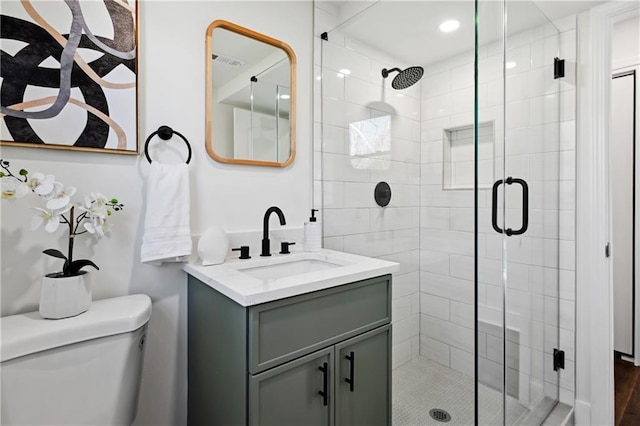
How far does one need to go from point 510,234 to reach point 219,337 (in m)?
1.29

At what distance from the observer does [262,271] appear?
54.9 inches

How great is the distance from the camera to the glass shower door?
1371 mm

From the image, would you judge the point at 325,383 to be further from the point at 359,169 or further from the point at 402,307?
the point at 359,169

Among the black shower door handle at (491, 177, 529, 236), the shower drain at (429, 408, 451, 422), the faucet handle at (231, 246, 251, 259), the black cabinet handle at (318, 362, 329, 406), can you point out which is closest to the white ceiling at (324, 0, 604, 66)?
the black shower door handle at (491, 177, 529, 236)

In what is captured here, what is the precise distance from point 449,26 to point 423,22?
0.44 ft

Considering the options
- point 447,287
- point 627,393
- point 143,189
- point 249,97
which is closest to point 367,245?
point 447,287

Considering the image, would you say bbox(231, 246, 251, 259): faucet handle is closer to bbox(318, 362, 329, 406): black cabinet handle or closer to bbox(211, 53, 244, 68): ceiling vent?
bbox(318, 362, 329, 406): black cabinet handle

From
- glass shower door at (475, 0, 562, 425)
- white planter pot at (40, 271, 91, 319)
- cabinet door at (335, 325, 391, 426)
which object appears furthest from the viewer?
glass shower door at (475, 0, 562, 425)

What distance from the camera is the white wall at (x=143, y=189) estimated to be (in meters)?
1.03

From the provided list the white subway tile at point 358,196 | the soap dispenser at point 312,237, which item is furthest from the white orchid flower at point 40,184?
the white subway tile at point 358,196

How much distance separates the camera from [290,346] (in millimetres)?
1001

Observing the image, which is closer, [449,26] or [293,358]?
[293,358]

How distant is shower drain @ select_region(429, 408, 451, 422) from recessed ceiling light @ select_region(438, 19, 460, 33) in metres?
1.89

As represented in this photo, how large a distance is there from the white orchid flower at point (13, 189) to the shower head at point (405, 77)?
1.56 meters
